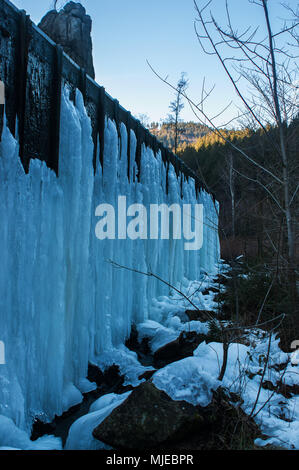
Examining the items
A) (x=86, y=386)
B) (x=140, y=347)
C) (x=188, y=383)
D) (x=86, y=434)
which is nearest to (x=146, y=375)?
(x=86, y=386)

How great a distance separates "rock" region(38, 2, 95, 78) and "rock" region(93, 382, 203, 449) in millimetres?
11755

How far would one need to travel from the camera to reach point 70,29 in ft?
37.8

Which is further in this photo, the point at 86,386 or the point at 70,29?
the point at 70,29

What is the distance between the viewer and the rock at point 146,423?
1.84 metres

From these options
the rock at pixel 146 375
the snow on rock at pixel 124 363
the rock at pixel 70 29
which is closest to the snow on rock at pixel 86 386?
the snow on rock at pixel 124 363

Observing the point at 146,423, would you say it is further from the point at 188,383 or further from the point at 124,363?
the point at 124,363

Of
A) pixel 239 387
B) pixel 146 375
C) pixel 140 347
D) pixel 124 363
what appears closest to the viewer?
pixel 239 387

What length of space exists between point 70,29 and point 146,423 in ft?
43.8

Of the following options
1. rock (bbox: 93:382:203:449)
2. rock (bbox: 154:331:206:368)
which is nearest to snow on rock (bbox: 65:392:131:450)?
rock (bbox: 93:382:203:449)

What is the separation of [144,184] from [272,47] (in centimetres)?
280

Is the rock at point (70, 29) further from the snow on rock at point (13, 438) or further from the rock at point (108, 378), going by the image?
the snow on rock at point (13, 438)

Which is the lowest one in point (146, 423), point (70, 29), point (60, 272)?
point (146, 423)
